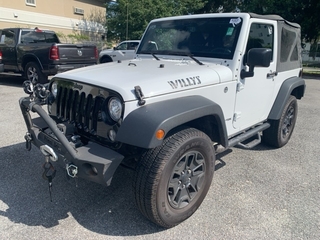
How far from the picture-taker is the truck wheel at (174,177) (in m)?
2.30

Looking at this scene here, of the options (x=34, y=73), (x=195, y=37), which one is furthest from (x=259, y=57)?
(x=34, y=73)

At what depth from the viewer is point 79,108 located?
2.68 metres

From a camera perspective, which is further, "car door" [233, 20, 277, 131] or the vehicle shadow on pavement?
"car door" [233, 20, 277, 131]

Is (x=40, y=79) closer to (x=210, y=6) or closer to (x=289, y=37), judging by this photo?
(x=289, y=37)

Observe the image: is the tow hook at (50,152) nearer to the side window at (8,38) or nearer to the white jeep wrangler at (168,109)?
the white jeep wrangler at (168,109)

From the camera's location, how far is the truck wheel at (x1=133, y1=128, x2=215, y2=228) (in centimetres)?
230

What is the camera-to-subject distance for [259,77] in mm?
3609

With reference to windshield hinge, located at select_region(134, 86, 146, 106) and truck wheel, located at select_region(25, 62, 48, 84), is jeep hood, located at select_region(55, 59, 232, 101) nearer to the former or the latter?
windshield hinge, located at select_region(134, 86, 146, 106)

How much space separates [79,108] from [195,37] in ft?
5.92

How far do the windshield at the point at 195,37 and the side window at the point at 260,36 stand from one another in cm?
22

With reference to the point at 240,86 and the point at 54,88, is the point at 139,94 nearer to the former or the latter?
the point at 54,88

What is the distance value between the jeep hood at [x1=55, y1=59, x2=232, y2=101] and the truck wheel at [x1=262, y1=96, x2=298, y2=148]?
1.63 meters

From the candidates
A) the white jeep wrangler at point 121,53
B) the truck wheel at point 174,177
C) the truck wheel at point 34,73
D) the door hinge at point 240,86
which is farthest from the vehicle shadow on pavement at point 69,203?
the white jeep wrangler at point 121,53

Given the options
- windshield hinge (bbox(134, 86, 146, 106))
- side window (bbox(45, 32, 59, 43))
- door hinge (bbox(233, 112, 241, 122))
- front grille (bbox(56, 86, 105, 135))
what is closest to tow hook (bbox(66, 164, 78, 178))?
front grille (bbox(56, 86, 105, 135))
